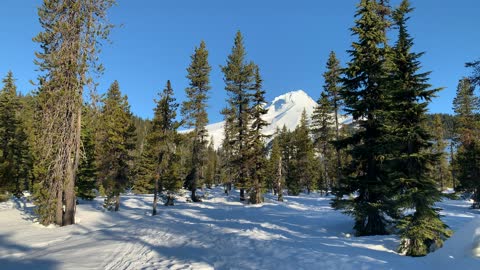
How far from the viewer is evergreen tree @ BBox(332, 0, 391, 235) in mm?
14812

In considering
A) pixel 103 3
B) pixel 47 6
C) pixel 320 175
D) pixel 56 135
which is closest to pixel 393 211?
pixel 56 135

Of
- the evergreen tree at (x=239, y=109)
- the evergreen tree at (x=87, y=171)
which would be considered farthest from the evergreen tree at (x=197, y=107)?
the evergreen tree at (x=87, y=171)

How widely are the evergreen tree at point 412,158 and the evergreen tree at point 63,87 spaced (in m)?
16.1

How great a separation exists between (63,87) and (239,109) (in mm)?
21836

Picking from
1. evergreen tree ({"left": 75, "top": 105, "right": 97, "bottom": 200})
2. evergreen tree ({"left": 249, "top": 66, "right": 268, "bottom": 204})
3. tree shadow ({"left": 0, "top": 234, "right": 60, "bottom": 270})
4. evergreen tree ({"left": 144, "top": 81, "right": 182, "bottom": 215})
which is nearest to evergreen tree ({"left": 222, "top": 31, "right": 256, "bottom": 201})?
evergreen tree ({"left": 249, "top": 66, "right": 268, "bottom": 204})

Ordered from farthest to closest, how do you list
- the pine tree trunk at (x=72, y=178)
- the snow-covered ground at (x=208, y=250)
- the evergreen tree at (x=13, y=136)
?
the evergreen tree at (x=13, y=136) → the pine tree trunk at (x=72, y=178) → the snow-covered ground at (x=208, y=250)

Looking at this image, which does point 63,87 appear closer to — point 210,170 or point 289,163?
point 289,163

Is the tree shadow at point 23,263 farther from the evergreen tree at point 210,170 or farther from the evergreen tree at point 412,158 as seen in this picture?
the evergreen tree at point 210,170

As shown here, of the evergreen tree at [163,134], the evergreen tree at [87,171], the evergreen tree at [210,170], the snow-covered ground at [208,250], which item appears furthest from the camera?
the evergreen tree at [210,170]

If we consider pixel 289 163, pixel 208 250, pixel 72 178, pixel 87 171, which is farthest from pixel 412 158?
pixel 289 163

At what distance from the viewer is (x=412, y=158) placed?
13180mm

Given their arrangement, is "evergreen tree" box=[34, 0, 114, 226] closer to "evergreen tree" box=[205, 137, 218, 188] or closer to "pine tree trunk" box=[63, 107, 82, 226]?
"pine tree trunk" box=[63, 107, 82, 226]

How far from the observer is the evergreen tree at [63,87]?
17.0 metres

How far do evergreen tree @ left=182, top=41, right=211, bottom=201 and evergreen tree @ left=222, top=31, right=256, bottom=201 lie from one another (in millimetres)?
2728
